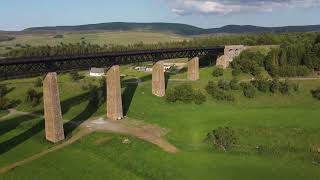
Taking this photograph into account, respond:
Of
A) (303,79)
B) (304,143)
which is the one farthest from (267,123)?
(303,79)

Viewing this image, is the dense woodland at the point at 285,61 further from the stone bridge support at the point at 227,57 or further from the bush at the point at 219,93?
the bush at the point at 219,93

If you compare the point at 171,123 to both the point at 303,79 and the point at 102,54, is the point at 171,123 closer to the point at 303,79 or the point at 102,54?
the point at 102,54

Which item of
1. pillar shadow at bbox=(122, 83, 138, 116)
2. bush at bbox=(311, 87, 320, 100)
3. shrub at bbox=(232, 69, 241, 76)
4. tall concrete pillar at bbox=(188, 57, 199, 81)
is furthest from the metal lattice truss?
bush at bbox=(311, 87, 320, 100)

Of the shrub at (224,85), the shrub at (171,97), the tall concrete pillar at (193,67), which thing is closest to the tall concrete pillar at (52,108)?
the shrub at (171,97)

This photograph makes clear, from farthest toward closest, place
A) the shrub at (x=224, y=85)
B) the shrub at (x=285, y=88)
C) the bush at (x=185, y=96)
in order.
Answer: the shrub at (x=224, y=85) → the shrub at (x=285, y=88) → the bush at (x=185, y=96)

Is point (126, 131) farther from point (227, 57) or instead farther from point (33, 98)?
point (227, 57)

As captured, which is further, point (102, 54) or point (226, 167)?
point (102, 54)

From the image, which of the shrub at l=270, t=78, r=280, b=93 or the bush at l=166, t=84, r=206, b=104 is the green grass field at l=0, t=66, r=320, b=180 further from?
the shrub at l=270, t=78, r=280, b=93

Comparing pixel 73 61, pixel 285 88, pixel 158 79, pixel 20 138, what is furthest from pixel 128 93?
pixel 285 88
